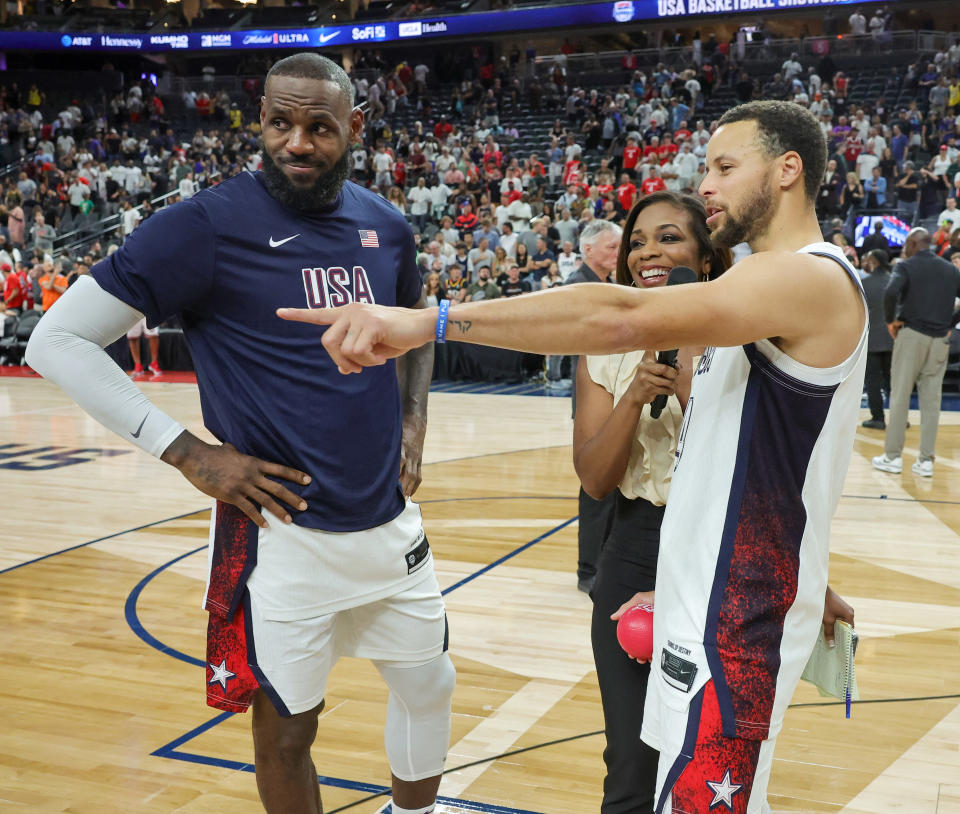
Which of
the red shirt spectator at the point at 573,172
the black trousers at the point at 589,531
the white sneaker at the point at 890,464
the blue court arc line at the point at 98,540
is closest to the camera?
the black trousers at the point at 589,531

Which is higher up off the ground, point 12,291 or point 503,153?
point 503,153

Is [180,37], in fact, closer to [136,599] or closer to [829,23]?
[829,23]

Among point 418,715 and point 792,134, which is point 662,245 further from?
point 418,715

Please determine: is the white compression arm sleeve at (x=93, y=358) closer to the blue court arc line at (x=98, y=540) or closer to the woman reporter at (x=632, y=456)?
the woman reporter at (x=632, y=456)

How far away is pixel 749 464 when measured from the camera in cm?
174

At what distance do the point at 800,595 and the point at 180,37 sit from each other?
105 ft

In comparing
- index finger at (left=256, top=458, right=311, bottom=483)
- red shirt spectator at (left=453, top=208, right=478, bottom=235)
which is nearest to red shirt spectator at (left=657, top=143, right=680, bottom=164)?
red shirt spectator at (left=453, top=208, right=478, bottom=235)

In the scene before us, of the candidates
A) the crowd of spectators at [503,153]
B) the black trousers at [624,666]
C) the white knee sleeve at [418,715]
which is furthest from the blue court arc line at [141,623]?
the crowd of spectators at [503,153]

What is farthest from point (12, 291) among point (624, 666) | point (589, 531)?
point (624, 666)

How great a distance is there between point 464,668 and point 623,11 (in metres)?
23.6

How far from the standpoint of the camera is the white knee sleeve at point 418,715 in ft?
8.07

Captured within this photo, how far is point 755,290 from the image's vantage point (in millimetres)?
1581

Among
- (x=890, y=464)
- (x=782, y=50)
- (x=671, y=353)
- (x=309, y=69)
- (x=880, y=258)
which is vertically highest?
(x=782, y=50)

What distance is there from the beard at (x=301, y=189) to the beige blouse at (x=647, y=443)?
2.36ft
